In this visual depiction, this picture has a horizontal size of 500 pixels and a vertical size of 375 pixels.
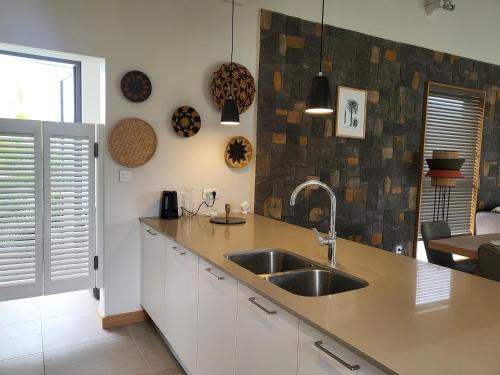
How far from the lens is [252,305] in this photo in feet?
5.08

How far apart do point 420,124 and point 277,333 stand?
3577mm

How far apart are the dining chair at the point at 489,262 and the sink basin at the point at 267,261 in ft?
3.87

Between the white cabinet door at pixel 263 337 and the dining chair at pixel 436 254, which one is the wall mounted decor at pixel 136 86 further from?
the dining chair at pixel 436 254

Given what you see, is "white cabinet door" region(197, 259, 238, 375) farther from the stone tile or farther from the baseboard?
the stone tile

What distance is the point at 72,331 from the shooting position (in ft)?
9.48

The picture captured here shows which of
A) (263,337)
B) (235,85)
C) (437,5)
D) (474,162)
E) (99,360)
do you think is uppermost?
(437,5)

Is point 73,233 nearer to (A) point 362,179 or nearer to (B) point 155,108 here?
(B) point 155,108

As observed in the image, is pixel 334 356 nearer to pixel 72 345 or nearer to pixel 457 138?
pixel 72 345

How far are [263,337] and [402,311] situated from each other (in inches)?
20.7

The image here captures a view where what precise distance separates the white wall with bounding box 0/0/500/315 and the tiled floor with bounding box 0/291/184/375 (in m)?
0.28

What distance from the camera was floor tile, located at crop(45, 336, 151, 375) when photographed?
2393mm

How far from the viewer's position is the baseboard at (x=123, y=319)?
2947 millimetres

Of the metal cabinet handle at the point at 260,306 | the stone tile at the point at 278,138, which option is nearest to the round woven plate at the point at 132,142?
the stone tile at the point at 278,138

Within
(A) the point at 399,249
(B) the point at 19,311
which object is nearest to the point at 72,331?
(B) the point at 19,311
